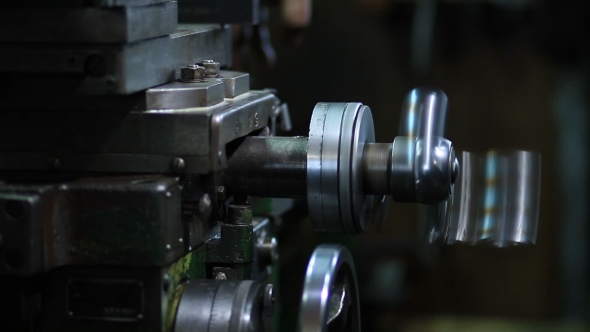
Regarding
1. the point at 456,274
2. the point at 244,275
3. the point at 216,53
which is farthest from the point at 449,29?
the point at 244,275

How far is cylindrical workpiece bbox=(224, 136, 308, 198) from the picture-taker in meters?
1.06

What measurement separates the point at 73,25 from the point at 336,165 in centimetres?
35

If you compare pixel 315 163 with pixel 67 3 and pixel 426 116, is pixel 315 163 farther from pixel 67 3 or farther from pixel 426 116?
pixel 67 3

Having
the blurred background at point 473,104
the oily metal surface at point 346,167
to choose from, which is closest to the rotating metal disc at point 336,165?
the oily metal surface at point 346,167

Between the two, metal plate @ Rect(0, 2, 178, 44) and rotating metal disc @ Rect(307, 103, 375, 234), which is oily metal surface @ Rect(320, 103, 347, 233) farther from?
metal plate @ Rect(0, 2, 178, 44)

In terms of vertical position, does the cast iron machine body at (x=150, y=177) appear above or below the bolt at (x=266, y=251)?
above

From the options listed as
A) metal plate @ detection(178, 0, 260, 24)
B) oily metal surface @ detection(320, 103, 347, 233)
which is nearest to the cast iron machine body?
oily metal surface @ detection(320, 103, 347, 233)

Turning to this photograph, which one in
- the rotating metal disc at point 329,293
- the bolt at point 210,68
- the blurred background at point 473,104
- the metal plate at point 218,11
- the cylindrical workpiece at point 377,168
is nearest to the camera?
the rotating metal disc at point 329,293

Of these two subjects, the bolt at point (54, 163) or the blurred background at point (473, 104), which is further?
the blurred background at point (473, 104)

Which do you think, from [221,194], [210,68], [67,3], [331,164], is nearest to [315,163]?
[331,164]

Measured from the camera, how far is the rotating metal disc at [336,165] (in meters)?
0.99

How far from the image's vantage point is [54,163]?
3.30 ft

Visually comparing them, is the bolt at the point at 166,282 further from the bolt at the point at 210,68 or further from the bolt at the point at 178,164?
the bolt at the point at 210,68

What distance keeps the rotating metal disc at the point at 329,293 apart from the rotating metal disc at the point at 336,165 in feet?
0.16
